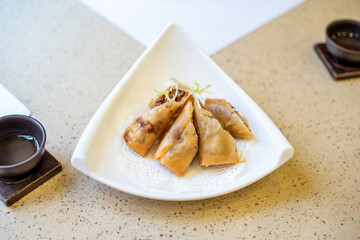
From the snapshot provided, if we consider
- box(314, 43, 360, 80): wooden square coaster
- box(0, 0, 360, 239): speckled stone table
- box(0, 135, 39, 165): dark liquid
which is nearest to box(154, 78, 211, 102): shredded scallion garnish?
box(0, 0, 360, 239): speckled stone table

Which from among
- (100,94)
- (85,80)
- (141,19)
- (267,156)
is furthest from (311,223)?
(141,19)

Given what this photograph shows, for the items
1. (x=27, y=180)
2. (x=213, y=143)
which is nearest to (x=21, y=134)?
(x=27, y=180)

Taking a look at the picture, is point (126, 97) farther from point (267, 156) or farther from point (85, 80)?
point (267, 156)

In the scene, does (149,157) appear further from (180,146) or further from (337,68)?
(337,68)

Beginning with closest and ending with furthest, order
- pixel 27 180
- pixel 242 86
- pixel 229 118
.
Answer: pixel 27 180
pixel 229 118
pixel 242 86

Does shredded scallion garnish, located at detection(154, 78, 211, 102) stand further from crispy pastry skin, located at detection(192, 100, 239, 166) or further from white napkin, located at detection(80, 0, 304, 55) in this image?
white napkin, located at detection(80, 0, 304, 55)

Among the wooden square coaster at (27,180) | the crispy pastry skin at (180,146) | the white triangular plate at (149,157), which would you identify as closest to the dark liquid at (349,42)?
the white triangular plate at (149,157)
